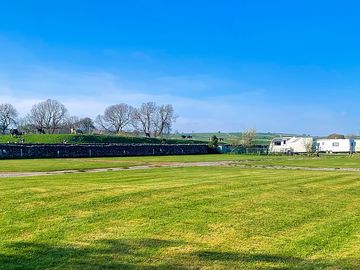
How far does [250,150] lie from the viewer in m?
73.4

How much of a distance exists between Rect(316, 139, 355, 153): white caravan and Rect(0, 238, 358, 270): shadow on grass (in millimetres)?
80725

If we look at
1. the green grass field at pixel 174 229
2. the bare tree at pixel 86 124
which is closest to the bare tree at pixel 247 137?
the bare tree at pixel 86 124

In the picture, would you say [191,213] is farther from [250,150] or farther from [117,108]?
[117,108]

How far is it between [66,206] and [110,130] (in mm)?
103271

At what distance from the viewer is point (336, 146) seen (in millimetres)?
85375

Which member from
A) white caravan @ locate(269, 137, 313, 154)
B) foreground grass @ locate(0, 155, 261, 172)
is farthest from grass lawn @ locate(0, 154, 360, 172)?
white caravan @ locate(269, 137, 313, 154)

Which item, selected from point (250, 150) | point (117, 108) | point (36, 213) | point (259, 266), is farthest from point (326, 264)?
point (117, 108)

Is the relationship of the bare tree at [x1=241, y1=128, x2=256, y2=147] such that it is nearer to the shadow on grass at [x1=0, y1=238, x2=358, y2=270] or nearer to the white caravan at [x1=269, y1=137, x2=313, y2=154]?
the white caravan at [x1=269, y1=137, x2=313, y2=154]

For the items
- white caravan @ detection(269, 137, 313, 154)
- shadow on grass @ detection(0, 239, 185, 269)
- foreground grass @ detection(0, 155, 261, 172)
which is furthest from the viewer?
white caravan @ detection(269, 137, 313, 154)

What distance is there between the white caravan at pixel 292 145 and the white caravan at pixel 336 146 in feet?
A: 12.1

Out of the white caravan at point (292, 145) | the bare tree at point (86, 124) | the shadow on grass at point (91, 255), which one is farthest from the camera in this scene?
the bare tree at point (86, 124)

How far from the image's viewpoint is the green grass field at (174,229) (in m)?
5.82

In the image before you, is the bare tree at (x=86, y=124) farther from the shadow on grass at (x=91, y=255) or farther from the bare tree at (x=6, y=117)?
the shadow on grass at (x=91, y=255)

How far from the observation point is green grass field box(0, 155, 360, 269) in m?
5.82
